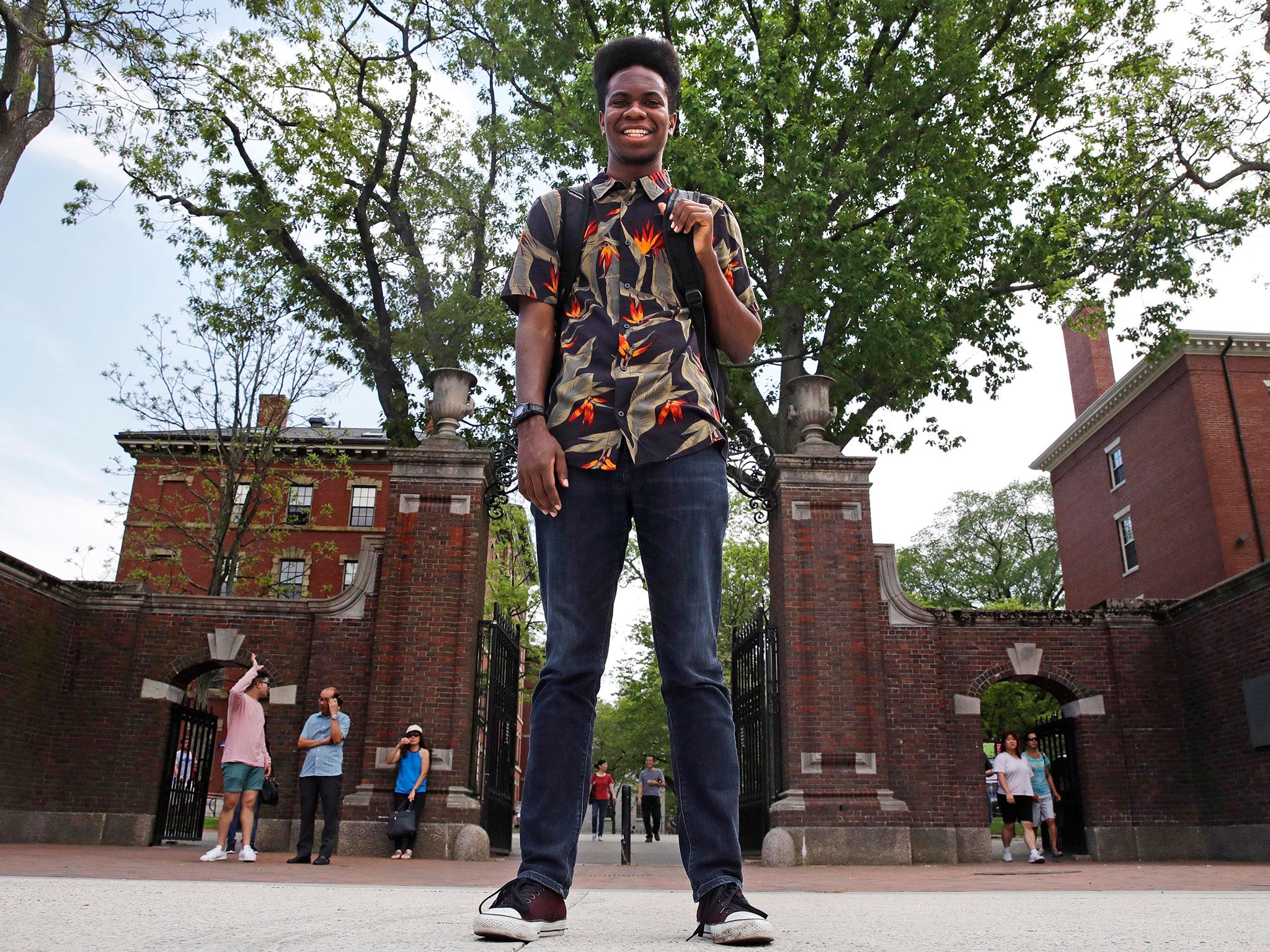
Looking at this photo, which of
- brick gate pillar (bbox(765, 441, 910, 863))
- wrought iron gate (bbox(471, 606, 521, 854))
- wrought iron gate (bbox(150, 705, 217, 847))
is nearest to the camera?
brick gate pillar (bbox(765, 441, 910, 863))

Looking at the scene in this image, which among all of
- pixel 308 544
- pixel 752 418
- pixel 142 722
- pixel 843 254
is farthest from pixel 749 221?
pixel 308 544

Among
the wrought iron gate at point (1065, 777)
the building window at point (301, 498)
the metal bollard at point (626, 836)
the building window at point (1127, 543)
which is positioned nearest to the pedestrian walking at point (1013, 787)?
the wrought iron gate at point (1065, 777)

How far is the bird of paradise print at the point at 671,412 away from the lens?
2.72m

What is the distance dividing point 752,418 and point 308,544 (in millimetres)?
28766

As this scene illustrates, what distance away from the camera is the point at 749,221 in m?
13.6

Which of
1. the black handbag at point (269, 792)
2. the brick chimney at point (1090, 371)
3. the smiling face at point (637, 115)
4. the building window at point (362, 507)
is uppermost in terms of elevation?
the brick chimney at point (1090, 371)

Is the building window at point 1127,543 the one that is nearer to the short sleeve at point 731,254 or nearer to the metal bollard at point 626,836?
the metal bollard at point 626,836

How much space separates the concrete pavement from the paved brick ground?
1.75 meters

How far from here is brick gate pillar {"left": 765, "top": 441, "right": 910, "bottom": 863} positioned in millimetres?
11328

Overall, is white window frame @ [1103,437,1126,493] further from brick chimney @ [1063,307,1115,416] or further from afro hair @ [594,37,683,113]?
afro hair @ [594,37,683,113]

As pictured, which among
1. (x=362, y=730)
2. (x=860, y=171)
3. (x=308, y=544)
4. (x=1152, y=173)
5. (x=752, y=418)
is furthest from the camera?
(x=308, y=544)

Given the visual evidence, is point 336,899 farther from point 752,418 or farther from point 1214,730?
point 752,418

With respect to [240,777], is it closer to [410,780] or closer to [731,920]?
[410,780]

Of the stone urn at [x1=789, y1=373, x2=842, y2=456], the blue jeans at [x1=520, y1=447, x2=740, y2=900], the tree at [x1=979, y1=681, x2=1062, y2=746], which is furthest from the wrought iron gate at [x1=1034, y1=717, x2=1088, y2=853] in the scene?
the tree at [x1=979, y1=681, x2=1062, y2=746]
